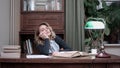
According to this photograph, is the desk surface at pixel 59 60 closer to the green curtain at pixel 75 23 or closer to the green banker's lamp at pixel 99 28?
the green banker's lamp at pixel 99 28

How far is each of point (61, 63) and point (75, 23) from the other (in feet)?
6.55

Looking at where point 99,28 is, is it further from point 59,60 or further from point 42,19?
point 59,60

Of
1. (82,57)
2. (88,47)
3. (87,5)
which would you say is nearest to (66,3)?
(87,5)

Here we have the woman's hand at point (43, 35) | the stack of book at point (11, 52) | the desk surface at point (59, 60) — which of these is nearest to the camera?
the desk surface at point (59, 60)

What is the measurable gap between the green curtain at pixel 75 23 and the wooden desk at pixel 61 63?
190cm

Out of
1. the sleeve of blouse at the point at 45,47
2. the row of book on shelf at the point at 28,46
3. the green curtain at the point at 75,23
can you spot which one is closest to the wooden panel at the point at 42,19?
the green curtain at the point at 75,23

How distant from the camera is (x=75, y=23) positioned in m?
3.96

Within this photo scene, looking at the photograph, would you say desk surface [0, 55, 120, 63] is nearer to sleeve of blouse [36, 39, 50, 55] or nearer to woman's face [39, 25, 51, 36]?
sleeve of blouse [36, 39, 50, 55]

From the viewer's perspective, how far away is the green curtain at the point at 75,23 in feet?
12.9

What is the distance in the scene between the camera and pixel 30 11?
3852 millimetres

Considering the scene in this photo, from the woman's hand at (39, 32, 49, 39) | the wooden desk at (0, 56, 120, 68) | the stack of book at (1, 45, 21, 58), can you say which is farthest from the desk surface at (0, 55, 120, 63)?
the woman's hand at (39, 32, 49, 39)

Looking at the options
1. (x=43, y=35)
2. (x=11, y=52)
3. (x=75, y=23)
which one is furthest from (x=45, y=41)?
(x=75, y=23)

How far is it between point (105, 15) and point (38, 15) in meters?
1.27

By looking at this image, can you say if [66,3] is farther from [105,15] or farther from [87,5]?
[105,15]
